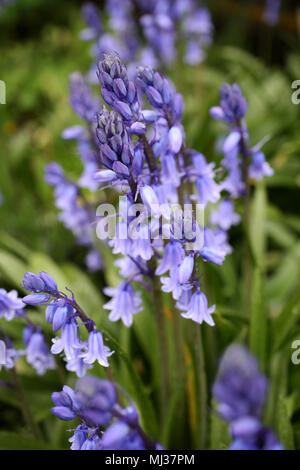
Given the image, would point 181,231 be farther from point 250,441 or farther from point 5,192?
point 5,192

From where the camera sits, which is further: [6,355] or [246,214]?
[246,214]

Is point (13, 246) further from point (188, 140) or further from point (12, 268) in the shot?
point (188, 140)

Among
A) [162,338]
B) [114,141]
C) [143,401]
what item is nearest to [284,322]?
[162,338]

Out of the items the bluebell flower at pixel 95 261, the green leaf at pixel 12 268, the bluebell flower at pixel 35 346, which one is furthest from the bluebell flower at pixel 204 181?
the bluebell flower at pixel 95 261

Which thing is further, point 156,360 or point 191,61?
point 191,61

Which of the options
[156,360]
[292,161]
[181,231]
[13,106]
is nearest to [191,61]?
[292,161]

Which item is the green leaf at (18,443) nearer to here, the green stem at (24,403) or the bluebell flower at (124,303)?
the green stem at (24,403)

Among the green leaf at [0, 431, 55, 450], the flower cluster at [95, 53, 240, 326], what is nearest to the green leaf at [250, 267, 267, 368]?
the flower cluster at [95, 53, 240, 326]
